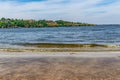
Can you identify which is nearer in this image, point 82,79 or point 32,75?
point 82,79

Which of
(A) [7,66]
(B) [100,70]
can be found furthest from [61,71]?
(A) [7,66]

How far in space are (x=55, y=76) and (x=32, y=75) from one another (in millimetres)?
886

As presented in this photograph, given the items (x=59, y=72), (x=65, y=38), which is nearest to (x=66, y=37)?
(x=65, y=38)

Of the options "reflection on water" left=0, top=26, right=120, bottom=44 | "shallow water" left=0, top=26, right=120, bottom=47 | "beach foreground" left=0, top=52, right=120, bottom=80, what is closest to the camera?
"beach foreground" left=0, top=52, right=120, bottom=80

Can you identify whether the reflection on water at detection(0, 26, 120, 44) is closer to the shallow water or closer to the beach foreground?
the shallow water

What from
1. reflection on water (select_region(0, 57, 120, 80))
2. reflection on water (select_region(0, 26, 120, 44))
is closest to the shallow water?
reflection on water (select_region(0, 26, 120, 44))

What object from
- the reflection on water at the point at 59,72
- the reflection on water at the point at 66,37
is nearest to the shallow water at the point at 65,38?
the reflection on water at the point at 66,37

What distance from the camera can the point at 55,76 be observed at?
11.5m

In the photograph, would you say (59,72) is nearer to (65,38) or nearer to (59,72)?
(59,72)

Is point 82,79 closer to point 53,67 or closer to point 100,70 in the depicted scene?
point 100,70

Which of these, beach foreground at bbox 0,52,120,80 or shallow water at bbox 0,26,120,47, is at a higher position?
beach foreground at bbox 0,52,120,80

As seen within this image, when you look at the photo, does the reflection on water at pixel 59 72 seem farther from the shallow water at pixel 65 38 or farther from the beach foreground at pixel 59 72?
the shallow water at pixel 65 38

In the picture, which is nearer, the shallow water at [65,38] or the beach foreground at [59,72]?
the beach foreground at [59,72]

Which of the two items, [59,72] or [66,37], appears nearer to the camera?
[59,72]
